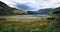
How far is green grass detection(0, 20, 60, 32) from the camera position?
2.76m

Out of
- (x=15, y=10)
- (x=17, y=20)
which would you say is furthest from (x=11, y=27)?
(x=15, y=10)

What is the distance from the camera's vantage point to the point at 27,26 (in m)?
2.79

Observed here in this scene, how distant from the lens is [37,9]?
9.42 ft

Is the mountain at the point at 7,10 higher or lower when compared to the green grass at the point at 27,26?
higher

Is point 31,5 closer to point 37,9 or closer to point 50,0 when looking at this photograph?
point 37,9

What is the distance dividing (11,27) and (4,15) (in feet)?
0.95

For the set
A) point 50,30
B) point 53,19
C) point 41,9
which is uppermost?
point 41,9

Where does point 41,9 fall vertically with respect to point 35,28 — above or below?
above

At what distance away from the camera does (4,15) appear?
285cm

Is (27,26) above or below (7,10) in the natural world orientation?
below

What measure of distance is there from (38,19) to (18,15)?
0.41m

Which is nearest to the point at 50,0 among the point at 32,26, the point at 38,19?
the point at 38,19

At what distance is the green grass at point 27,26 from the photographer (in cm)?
276

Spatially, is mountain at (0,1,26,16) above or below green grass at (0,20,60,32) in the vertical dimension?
above
